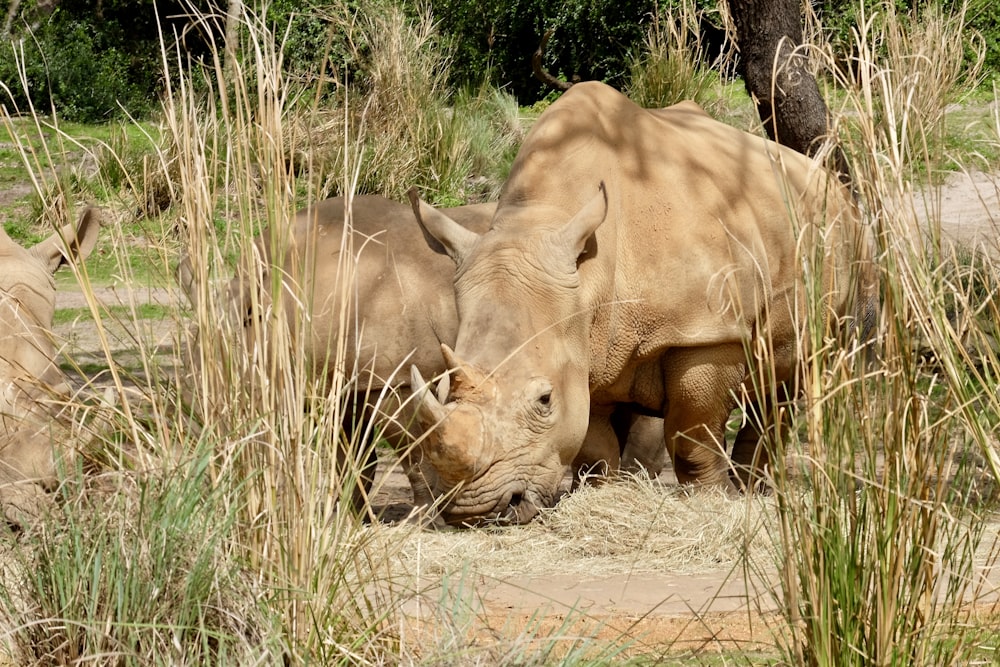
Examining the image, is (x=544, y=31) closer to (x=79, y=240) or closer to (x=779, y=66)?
(x=779, y=66)

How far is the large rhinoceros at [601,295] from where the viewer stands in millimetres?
5625

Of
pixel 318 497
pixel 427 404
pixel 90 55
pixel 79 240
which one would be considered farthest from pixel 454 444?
pixel 90 55

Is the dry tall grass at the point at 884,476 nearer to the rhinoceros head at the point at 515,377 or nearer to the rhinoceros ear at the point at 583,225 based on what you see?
the rhinoceros head at the point at 515,377

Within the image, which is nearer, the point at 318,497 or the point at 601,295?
the point at 318,497

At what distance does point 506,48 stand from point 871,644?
18.3 m

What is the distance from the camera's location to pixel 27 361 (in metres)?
5.55

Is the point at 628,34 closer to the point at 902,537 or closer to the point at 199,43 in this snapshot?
the point at 199,43

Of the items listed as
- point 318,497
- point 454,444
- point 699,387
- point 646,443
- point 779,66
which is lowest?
point 646,443

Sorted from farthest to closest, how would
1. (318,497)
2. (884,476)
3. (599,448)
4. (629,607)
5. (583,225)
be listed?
(599,448) → (583,225) → (629,607) → (318,497) → (884,476)

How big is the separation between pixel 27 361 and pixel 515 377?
71.1 inches

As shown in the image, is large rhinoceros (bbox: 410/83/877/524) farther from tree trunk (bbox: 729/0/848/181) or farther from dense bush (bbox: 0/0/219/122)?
dense bush (bbox: 0/0/219/122)

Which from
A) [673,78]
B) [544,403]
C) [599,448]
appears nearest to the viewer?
[544,403]

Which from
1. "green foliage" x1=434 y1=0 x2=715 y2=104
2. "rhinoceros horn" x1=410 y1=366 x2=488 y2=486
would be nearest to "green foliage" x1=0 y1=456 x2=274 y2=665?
"rhinoceros horn" x1=410 y1=366 x2=488 y2=486

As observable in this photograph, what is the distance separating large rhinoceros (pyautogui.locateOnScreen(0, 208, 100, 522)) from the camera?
190 inches
